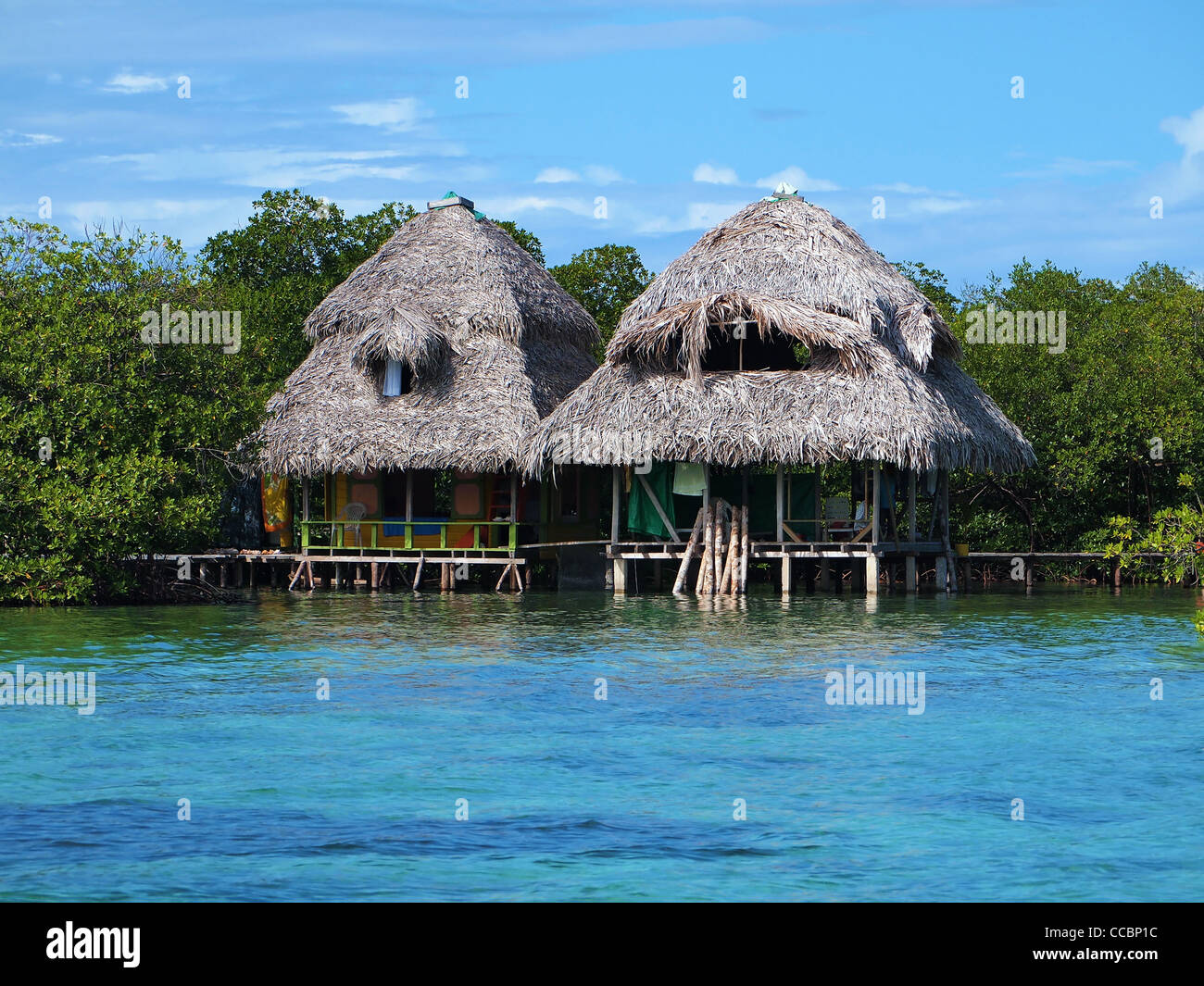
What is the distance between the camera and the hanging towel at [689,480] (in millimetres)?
25656

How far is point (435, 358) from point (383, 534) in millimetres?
3442

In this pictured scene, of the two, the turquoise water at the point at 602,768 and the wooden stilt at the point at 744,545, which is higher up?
the wooden stilt at the point at 744,545

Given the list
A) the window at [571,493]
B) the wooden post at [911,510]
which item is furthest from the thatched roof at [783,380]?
the window at [571,493]

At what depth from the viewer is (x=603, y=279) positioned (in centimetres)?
3734

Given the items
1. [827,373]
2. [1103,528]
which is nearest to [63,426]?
[827,373]

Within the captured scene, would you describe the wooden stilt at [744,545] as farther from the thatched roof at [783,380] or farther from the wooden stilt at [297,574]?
the wooden stilt at [297,574]

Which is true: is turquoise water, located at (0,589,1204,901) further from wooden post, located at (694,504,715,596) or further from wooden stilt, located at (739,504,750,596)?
wooden post, located at (694,504,715,596)

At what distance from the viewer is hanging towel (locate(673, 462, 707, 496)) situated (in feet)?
84.2

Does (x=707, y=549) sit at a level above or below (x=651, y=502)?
below

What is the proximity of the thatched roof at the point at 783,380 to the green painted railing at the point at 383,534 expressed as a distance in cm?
221

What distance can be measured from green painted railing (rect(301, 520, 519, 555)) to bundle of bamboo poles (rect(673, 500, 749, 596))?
3524 millimetres

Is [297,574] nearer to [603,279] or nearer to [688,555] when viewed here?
[688,555]

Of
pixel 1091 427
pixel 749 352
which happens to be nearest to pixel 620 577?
pixel 749 352

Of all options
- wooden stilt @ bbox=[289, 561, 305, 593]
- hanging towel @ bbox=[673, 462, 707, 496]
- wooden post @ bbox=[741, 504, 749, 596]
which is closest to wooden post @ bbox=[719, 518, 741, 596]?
wooden post @ bbox=[741, 504, 749, 596]
